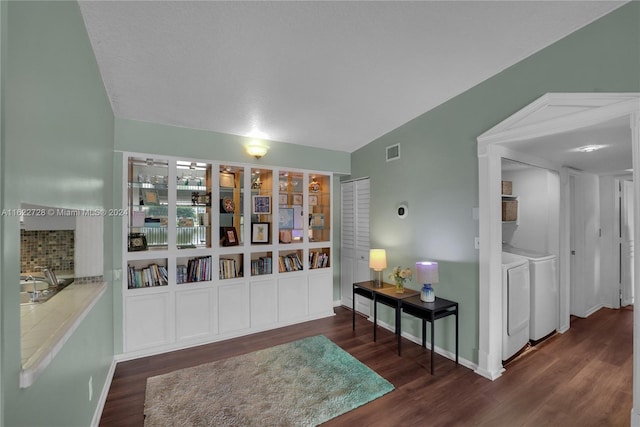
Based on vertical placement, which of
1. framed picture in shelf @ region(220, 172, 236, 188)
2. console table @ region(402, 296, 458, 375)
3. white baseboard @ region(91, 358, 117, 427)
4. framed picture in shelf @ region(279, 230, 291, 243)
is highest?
framed picture in shelf @ region(220, 172, 236, 188)

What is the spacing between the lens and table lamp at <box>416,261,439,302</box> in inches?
116

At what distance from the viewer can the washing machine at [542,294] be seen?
10.7 feet

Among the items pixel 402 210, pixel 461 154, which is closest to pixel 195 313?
pixel 402 210

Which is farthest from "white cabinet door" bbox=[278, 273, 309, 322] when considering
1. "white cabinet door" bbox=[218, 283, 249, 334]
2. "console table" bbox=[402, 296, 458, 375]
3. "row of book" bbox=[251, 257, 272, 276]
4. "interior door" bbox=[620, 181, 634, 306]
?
"interior door" bbox=[620, 181, 634, 306]

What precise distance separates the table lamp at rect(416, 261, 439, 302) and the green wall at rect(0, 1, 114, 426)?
9.25 ft

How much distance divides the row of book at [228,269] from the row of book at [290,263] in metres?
0.62

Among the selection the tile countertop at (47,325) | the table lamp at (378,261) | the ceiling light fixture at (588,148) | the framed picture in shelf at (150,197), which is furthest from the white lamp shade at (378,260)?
the tile countertop at (47,325)

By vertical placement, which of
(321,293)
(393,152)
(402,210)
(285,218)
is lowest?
(321,293)

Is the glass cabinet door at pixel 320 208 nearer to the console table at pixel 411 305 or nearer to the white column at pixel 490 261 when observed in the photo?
the console table at pixel 411 305

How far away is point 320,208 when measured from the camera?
4477 millimetres

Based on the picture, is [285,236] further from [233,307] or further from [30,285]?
[30,285]

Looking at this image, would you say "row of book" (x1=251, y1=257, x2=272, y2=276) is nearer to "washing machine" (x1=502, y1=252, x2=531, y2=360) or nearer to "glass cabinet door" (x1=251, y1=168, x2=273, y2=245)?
"glass cabinet door" (x1=251, y1=168, x2=273, y2=245)

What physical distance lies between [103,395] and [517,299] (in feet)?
13.0

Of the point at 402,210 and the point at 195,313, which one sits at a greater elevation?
the point at 402,210
